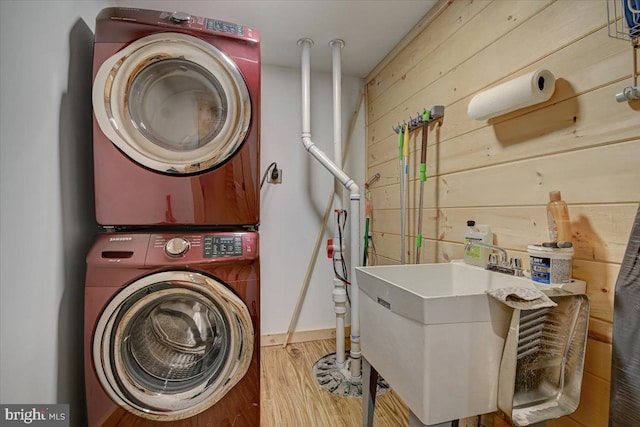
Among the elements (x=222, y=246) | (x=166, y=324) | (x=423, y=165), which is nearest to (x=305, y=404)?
(x=166, y=324)

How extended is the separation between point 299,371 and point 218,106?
5.58ft

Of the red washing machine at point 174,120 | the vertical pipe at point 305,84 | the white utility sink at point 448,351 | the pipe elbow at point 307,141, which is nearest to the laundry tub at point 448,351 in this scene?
the white utility sink at point 448,351

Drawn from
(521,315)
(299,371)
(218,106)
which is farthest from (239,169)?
(299,371)

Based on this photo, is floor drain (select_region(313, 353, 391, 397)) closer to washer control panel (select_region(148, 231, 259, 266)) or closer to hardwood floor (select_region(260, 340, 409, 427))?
hardwood floor (select_region(260, 340, 409, 427))

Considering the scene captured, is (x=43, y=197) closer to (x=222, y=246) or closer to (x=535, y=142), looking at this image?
(x=222, y=246)

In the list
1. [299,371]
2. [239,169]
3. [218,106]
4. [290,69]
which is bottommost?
[299,371]

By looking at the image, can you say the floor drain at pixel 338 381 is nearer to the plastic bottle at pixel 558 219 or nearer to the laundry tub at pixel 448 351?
the laundry tub at pixel 448 351

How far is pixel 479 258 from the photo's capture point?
1228 mm

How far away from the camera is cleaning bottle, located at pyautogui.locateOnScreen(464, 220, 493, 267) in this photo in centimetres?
121

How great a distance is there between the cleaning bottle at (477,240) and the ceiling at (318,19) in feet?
4.29

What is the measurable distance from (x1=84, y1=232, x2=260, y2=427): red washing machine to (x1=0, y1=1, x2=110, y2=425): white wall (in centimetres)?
13

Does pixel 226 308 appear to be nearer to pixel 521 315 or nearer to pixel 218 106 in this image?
pixel 218 106

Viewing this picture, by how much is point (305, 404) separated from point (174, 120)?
5.31 ft

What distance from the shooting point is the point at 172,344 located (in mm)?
1283
